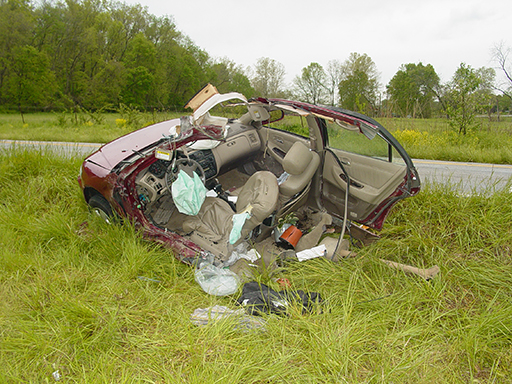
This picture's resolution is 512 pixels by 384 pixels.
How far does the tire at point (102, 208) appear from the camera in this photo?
394cm

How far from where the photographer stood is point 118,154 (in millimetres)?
3883

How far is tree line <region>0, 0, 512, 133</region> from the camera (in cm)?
3031

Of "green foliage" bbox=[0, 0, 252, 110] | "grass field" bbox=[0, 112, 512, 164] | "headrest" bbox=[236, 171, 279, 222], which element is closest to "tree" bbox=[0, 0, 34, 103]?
"green foliage" bbox=[0, 0, 252, 110]

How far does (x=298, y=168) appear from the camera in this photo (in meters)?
3.74

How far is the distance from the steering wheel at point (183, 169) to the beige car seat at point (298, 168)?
37.2 inches

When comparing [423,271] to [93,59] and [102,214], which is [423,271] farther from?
[93,59]

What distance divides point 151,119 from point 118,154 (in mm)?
12311

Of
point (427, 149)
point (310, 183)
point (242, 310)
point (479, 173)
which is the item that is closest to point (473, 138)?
point (427, 149)

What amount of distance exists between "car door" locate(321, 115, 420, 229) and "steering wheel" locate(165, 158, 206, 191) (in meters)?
1.47

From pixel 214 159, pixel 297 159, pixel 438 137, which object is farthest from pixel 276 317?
pixel 438 137

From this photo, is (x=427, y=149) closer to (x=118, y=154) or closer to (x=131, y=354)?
(x=118, y=154)

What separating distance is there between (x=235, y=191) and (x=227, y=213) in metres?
0.58

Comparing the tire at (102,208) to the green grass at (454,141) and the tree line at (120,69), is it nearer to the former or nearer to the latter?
the green grass at (454,141)

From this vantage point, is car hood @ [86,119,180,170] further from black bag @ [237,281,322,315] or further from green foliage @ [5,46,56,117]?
green foliage @ [5,46,56,117]
